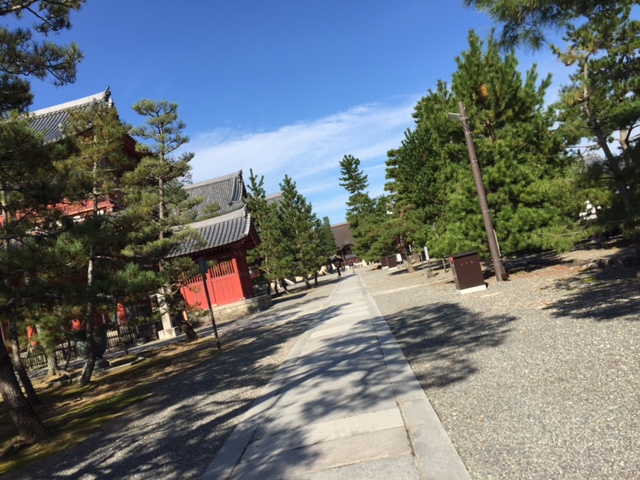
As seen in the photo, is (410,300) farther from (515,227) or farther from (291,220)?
(291,220)

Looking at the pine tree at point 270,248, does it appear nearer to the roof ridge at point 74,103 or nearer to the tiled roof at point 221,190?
the tiled roof at point 221,190

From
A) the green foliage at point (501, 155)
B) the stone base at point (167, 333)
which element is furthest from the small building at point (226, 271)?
the green foliage at point (501, 155)

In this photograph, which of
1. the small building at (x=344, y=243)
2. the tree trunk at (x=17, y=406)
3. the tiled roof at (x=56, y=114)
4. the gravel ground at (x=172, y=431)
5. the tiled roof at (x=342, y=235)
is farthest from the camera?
the tiled roof at (x=342, y=235)

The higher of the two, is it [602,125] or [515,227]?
[602,125]

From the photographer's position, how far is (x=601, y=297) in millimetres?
7812

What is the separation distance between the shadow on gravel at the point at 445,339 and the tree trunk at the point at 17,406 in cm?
536

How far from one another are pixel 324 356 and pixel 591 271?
8.34 metres

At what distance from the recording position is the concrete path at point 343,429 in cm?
333

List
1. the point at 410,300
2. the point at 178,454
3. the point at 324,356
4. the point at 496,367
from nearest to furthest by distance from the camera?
1. the point at 178,454
2. the point at 496,367
3. the point at 324,356
4. the point at 410,300

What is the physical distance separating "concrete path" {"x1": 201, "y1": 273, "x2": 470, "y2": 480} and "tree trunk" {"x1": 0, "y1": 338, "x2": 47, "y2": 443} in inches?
126

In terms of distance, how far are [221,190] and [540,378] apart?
28052 mm

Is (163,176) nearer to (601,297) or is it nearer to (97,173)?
(97,173)

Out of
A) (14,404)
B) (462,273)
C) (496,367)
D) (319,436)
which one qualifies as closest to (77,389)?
(14,404)

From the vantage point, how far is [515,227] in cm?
1272
